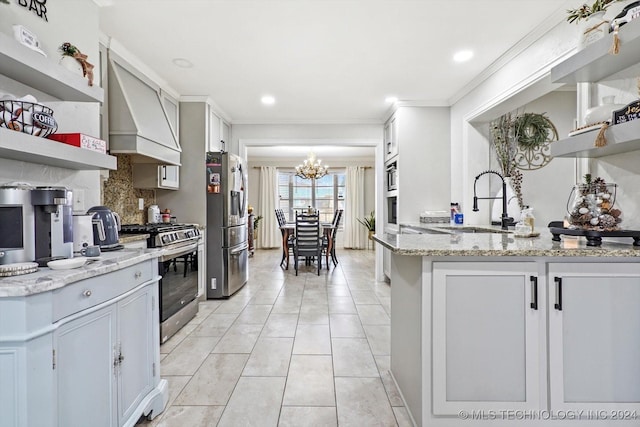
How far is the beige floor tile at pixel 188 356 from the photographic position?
2268 mm

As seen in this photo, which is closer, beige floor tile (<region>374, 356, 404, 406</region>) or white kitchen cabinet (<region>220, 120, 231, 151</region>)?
beige floor tile (<region>374, 356, 404, 406</region>)

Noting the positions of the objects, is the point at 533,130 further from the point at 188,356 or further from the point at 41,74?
the point at 41,74

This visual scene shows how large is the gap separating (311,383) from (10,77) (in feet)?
7.51

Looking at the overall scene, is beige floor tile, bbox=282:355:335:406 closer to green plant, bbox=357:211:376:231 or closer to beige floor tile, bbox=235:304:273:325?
beige floor tile, bbox=235:304:273:325

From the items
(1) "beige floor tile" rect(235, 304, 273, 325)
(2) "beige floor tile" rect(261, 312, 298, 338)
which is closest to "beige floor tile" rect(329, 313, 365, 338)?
(2) "beige floor tile" rect(261, 312, 298, 338)

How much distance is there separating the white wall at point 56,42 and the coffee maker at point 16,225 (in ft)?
1.16

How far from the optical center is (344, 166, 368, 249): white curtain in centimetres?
895

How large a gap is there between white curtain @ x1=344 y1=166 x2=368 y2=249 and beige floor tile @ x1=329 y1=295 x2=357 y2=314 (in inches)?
190

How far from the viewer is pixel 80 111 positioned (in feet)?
6.68

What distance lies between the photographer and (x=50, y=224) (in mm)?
1398

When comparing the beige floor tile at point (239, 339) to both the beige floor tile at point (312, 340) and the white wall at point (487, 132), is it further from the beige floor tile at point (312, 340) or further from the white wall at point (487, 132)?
the white wall at point (487, 132)

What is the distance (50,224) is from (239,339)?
70.9 inches

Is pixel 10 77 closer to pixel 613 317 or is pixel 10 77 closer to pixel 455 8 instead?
pixel 455 8

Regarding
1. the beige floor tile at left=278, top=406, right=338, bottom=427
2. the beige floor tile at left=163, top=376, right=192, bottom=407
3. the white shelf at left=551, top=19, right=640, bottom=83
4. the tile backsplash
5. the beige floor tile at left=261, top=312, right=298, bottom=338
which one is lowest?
the beige floor tile at left=278, top=406, right=338, bottom=427
